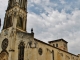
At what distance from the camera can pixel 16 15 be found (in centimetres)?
3822

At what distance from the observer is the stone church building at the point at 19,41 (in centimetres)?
3341

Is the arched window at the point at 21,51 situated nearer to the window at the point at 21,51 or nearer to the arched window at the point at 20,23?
the window at the point at 21,51

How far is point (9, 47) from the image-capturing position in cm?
3434

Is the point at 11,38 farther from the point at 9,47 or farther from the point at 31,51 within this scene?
the point at 31,51

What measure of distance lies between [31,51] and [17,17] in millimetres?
9891

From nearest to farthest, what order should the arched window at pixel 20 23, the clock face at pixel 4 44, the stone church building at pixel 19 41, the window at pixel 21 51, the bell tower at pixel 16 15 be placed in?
the window at pixel 21 51 < the stone church building at pixel 19 41 < the clock face at pixel 4 44 < the bell tower at pixel 16 15 < the arched window at pixel 20 23

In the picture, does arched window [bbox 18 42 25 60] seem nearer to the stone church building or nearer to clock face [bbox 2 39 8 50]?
the stone church building

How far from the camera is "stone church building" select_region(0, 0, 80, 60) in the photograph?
33406 millimetres

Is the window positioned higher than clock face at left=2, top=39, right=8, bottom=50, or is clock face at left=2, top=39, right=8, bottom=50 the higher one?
clock face at left=2, top=39, right=8, bottom=50

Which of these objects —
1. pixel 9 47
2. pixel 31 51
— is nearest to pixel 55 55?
pixel 31 51

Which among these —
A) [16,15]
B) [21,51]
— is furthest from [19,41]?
[16,15]

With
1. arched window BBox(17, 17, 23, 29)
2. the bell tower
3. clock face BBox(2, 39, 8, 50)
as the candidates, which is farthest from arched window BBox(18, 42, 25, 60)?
arched window BBox(17, 17, 23, 29)

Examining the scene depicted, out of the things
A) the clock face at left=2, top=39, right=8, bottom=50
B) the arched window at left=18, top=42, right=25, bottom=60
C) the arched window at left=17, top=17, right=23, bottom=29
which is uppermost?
the arched window at left=17, top=17, right=23, bottom=29

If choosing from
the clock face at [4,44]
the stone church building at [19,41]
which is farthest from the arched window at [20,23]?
the clock face at [4,44]
